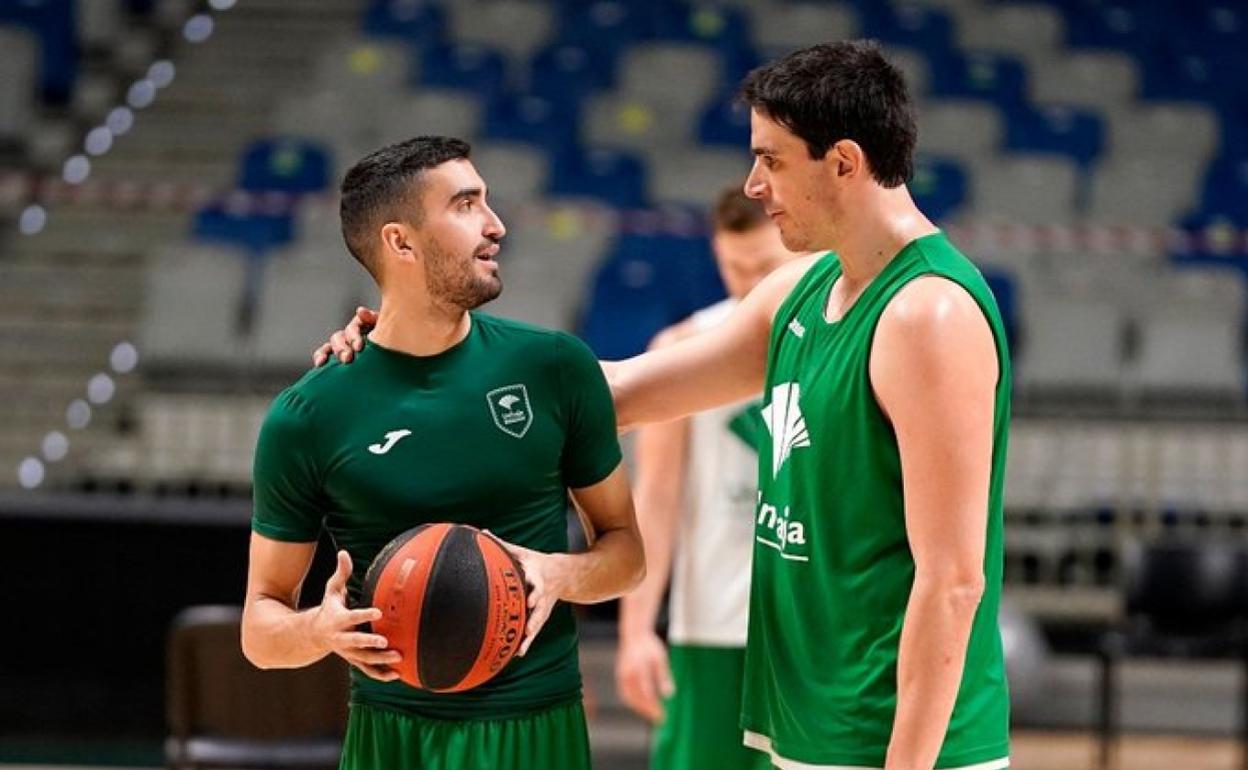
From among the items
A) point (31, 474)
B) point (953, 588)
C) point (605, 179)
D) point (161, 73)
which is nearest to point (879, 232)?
point (953, 588)

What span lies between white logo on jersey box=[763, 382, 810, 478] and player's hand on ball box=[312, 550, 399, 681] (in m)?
0.65

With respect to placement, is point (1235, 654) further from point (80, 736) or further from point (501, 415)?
point (501, 415)

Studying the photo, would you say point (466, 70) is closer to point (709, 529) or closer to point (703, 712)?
point (709, 529)

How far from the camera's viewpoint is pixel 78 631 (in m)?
7.47

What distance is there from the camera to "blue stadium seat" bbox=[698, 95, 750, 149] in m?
11.7

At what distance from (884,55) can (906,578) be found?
2.45 feet

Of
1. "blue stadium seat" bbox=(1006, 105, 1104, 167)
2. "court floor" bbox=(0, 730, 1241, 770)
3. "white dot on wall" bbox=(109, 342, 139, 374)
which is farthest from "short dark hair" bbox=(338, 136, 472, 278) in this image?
"blue stadium seat" bbox=(1006, 105, 1104, 167)

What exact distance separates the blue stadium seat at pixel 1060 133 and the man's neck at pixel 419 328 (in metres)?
9.02

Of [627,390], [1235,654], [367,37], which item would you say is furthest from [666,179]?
[627,390]

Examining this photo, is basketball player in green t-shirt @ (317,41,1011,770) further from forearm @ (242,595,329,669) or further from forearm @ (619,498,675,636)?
forearm @ (619,498,675,636)

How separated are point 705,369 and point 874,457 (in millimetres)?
643

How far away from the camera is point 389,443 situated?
2965 mm

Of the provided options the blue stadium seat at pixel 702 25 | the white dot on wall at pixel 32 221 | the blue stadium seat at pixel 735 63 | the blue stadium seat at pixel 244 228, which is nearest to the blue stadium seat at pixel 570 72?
the blue stadium seat at pixel 702 25

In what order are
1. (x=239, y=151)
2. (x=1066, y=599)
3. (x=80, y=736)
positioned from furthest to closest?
(x=239, y=151), (x=1066, y=599), (x=80, y=736)
